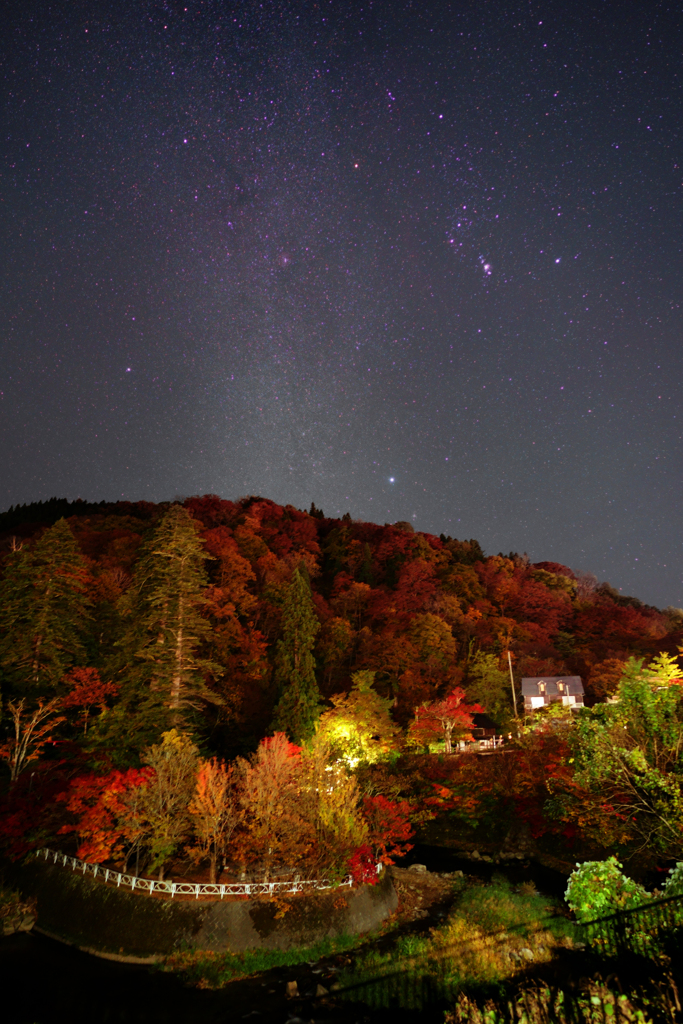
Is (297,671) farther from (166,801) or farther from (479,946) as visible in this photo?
(479,946)

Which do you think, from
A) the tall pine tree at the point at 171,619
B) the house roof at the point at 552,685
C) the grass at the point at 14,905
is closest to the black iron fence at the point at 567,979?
the grass at the point at 14,905

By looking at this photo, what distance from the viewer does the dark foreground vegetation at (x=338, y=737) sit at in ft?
54.9

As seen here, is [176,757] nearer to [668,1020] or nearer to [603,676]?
[668,1020]

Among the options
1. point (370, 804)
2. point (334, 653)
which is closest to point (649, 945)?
point (370, 804)

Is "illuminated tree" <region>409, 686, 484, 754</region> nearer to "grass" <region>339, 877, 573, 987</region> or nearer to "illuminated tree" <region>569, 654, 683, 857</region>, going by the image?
"grass" <region>339, 877, 573, 987</region>

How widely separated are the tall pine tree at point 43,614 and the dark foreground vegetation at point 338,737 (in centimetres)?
14

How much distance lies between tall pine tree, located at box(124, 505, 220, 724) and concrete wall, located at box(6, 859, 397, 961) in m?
8.54

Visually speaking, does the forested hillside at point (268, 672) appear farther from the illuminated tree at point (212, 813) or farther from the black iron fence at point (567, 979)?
the black iron fence at point (567, 979)

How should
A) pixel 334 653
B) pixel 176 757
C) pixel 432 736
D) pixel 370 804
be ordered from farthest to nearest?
pixel 334 653 → pixel 432 736 → pixel 370 804 → pixel 176 757

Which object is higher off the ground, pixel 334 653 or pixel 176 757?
pixel 334 653

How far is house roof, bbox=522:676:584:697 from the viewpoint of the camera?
56.4 m

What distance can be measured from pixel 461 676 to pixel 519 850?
2064 cm

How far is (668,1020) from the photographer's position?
30.3ft

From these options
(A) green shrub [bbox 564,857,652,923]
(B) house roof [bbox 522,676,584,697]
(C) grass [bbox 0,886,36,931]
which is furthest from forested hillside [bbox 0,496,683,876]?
(A) green shrub [bbox 564,857,652,923]
